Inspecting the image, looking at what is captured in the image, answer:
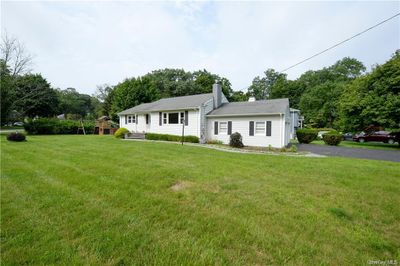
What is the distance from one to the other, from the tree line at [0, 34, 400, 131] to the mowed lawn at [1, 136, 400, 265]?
54.6 feet

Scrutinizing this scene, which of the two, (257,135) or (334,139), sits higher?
(257,135)

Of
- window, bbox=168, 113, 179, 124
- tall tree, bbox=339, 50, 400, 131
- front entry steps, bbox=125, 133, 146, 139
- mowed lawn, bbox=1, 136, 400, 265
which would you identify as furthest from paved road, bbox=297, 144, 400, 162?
front entry steps, bbox=125, 133, 146, 139

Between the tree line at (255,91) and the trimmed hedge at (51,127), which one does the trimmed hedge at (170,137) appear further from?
the tree line at (255,91)

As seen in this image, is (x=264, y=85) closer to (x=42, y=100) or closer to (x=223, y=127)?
(x=223, y=127)

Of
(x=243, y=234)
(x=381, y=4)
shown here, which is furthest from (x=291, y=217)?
(x=381, y=4)

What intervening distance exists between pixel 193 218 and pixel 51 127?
28268mm

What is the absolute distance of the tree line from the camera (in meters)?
18.2

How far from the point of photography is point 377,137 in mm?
21562

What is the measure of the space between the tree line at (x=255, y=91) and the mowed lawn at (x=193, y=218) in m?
16.7

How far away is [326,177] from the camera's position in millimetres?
6062

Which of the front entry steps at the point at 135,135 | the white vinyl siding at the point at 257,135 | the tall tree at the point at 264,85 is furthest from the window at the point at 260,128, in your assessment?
the tall tree at the point at 264,85

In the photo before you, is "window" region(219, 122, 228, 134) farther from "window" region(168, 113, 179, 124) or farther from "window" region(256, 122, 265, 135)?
"window" region(168, 113, 179, 124)

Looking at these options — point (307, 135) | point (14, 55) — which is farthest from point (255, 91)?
point (14, 55)

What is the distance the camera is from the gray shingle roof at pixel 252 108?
14317mm
